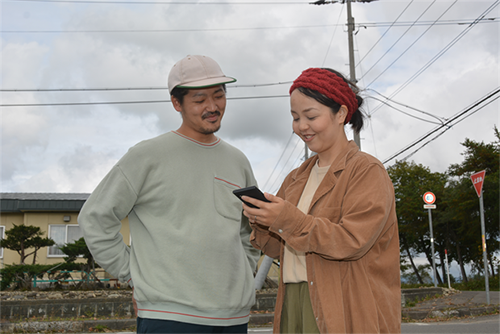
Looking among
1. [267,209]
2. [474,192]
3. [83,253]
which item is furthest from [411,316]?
[474,192]

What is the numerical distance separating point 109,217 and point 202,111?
2.68ft

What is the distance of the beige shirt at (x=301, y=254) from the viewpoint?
2176mm

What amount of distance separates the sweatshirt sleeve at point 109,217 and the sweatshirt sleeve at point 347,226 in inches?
39.4

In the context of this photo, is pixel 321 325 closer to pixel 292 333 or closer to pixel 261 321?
pixel 292 333

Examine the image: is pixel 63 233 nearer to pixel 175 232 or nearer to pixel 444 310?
pixel 444 310

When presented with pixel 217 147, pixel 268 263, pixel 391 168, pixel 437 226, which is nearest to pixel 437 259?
pixel 437 226

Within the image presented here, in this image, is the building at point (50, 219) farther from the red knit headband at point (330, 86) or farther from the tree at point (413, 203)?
the tree at point (413, 203)

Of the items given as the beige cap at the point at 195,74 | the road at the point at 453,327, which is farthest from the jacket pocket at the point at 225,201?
the road at the point at 453,327

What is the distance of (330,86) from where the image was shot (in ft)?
7.20

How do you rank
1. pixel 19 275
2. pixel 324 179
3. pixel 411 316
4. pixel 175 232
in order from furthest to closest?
pixel 19 275, pixel 411 316, pixel 175 232, pixel 324 179

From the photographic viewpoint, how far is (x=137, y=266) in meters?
2.47

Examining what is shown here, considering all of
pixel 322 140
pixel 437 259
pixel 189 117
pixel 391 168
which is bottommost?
pixel 437 259

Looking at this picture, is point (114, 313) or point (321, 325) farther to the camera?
point (114, 313)

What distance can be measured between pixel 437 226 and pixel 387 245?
1553 inches
